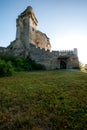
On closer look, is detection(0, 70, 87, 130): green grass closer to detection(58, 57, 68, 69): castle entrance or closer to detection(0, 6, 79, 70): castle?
detection(0, 6, 79, 70): castle

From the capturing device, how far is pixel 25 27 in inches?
1161

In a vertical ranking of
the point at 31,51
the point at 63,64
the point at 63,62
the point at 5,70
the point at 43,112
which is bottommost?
the point at 43,112

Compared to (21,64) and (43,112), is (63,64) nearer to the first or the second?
(21,64)

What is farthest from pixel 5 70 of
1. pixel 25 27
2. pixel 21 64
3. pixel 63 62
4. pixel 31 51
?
pixel 25 27

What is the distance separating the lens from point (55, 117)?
4316 millimetres

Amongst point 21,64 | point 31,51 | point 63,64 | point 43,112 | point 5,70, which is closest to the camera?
point 43,112

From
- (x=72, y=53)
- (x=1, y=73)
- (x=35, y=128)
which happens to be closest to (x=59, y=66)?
(x=72, y=53)

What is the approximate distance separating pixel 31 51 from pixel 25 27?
6528mm

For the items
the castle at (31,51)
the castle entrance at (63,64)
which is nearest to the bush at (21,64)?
the castle at (31,51)

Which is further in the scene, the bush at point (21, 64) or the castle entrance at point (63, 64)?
Answer: the castle entrance at point (63, 64)

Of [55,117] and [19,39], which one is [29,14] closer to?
[19,39]

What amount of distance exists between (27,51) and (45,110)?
2200 cm

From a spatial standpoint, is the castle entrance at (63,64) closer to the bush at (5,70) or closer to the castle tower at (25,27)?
the castle tower at (25,27)

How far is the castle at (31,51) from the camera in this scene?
2472 centimetres
